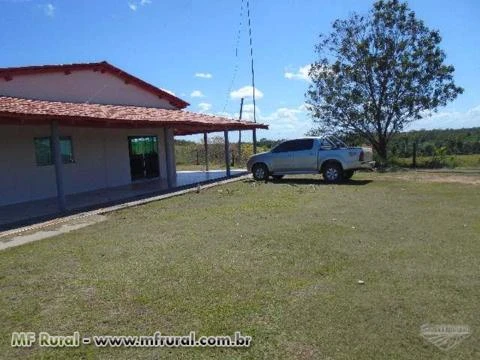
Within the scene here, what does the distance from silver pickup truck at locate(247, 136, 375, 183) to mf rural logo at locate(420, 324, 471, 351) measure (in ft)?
40.8

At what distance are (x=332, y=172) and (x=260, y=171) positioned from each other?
10.1ft

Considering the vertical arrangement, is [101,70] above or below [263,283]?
above

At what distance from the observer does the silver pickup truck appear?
53.6 feet

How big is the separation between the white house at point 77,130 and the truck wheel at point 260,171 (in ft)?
8.82

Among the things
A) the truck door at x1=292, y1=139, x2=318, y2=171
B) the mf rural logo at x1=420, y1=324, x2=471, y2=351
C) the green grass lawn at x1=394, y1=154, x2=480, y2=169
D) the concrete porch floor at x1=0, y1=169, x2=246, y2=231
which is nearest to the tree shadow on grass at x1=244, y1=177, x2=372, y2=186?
the truck door at x1=292, y1=139, x2=318, y2=171

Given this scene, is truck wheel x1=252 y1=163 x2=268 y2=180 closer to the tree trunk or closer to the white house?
the white house

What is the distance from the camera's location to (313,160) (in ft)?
55.7

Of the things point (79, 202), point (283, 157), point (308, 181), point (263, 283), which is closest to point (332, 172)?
point (308, 181)

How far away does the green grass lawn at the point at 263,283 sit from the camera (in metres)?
4.01

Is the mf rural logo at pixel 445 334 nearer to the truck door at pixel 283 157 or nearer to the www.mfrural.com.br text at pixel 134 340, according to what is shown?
the www.mfrural.com.br text at pixel 134 340

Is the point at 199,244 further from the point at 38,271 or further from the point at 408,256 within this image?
the point at 408,256

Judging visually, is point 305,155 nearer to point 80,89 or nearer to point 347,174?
point 347,174

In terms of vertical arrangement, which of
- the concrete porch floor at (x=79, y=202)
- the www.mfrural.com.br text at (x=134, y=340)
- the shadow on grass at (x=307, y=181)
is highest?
the shadow on grass at (x=307, y=181)

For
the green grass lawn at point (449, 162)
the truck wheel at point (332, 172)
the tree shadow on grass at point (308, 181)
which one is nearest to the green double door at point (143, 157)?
the tree shadow on grass at point (308, 181)
